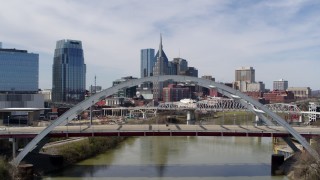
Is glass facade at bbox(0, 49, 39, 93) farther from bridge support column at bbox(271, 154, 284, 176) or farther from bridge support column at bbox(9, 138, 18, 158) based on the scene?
bridge support column at bbox(271, 154, 284, 176)

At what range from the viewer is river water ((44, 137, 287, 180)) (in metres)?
32.6

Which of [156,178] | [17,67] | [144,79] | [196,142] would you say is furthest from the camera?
[17,67]

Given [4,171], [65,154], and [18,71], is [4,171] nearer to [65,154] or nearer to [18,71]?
[65,154]

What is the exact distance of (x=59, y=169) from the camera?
1371 inches

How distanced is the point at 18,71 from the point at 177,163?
72.2 meters

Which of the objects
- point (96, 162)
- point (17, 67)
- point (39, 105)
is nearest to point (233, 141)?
point (96, 162)

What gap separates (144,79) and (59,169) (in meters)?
9.91

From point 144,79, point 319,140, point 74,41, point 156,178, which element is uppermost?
point 74,41

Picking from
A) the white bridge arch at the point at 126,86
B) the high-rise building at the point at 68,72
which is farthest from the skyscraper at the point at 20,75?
the white bridge arch at the point at 126,86

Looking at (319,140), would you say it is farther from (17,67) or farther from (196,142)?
(17,67)

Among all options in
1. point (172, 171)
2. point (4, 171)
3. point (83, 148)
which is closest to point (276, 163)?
point (172, 171)

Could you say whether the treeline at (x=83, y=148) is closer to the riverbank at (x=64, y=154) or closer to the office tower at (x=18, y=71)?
the riverbank at (x=64, y=154)

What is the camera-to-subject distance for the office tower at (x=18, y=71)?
98.0 meters

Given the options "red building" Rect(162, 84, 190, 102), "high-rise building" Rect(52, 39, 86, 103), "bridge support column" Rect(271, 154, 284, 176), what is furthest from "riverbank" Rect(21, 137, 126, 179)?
"red building" Rect(162, 84, 190, 102)
